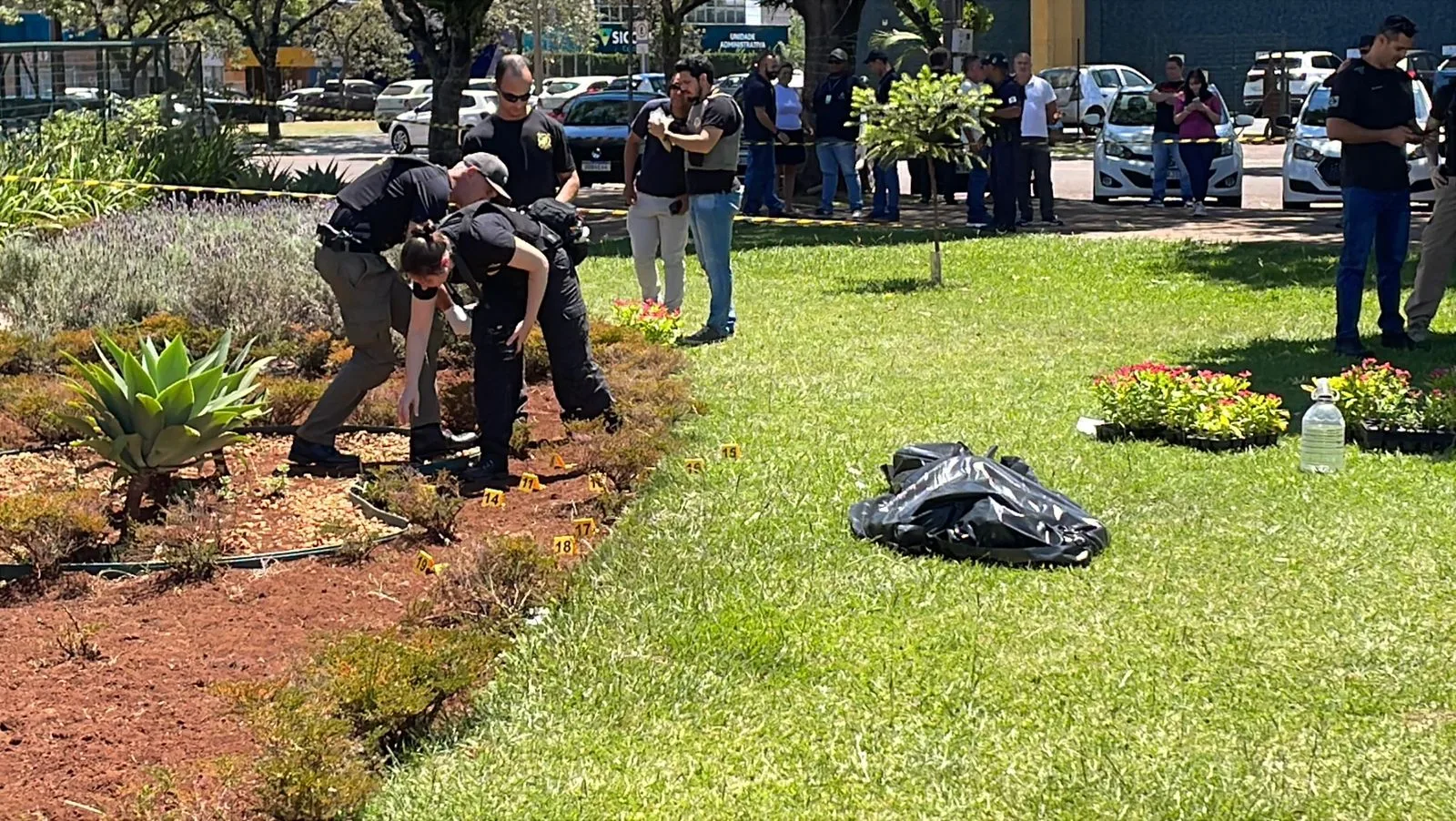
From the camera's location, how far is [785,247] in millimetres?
17234

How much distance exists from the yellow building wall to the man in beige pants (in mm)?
41398

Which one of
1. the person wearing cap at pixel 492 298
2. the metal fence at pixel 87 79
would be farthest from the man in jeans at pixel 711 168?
the metal fence at pixel 87 79

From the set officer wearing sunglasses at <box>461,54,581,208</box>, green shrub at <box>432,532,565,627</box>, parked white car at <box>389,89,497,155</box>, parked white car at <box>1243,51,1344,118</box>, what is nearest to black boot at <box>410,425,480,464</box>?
officer wearing sunglasses at <box>461,54,581,208</box>

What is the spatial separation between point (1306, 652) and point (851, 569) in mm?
1563

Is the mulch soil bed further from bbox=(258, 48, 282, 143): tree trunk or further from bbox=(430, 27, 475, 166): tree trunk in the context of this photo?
bbox=(258, 48, 282, 143): tree trunk

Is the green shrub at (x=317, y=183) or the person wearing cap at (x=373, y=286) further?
the green shrub at (x=317, y=183)

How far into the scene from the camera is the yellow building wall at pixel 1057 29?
2026 inches

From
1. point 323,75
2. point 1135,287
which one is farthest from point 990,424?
point 323,75

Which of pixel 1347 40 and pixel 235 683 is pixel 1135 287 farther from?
pixel 1347 40

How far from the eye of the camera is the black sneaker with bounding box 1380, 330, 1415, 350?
1055 centimetres

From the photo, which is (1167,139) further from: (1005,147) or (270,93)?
(270,93)

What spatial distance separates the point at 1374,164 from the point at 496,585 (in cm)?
658

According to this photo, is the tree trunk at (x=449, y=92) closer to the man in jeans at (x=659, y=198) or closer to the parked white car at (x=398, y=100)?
the man in jeans at (x=659, y=198)

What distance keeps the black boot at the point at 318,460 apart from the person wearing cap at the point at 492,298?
452mm
